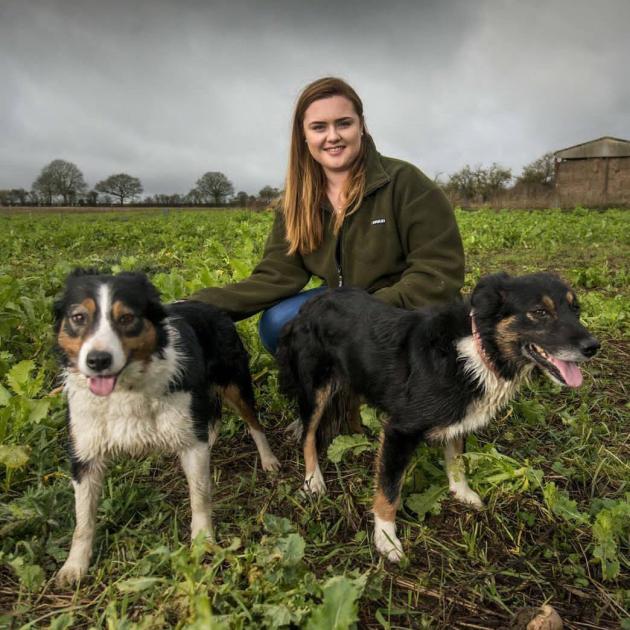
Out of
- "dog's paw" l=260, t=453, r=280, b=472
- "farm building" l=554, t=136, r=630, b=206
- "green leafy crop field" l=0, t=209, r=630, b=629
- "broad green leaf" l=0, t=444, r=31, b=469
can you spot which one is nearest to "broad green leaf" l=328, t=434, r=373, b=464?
"green leafy crop field" l=0, t=209, r=630, b=629

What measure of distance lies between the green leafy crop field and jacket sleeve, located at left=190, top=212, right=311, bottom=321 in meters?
0.60

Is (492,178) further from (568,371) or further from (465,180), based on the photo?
(568,371)

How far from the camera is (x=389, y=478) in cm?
267

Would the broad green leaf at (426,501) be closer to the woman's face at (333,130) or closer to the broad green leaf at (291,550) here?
the broad green leaf at (291,550)

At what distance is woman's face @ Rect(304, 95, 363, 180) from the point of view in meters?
3.77

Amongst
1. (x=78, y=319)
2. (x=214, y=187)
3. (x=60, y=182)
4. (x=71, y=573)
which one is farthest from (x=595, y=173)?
(x=60, y=182)

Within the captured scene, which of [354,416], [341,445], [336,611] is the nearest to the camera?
[336,611]

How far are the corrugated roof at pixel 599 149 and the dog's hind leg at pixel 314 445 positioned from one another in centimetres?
3078

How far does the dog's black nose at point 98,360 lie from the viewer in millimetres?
2117

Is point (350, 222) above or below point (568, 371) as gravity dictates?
above

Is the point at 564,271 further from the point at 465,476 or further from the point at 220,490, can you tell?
the point at 220,490

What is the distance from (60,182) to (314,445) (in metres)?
70.5

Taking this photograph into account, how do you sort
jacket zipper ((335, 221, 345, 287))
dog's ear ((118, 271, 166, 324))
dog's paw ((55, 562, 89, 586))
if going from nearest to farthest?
1. dog's paw ((55, 562, 89, 586))
2. dog's ear ((118, 271, 166, 324))
3. jacket zipper ((335, 221, 345, 287))

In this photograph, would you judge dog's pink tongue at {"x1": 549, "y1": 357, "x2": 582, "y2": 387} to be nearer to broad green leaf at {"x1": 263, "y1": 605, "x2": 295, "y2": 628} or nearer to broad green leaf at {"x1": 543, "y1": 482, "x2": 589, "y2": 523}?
broad green leaf at {"x1": 543, "y1": 482, "x2": 589, "y2": 523}
